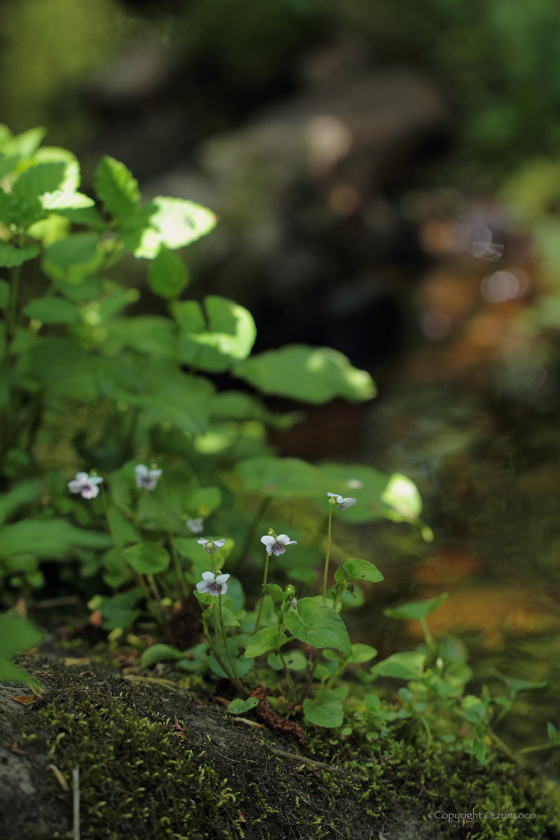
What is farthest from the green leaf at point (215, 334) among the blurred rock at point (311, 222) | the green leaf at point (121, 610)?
the blurred rock at point (311, 222)

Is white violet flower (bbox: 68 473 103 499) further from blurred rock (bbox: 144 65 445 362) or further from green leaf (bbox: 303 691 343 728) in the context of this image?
blurred rock (bbox: 144 65 445 362)

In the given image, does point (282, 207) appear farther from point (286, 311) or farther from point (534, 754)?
point (534, 754)

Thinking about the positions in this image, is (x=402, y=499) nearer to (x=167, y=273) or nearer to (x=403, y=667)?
(x=403, y=667)

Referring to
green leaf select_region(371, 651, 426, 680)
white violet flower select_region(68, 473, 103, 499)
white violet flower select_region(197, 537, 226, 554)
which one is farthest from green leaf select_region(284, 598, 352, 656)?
white violet flower select_region(68, 473, 103, 499)

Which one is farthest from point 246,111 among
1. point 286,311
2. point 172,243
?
point 172,243

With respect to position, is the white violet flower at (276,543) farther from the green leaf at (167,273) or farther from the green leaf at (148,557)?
the green leaf at (167,273)

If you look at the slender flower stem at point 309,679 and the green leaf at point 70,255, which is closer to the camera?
the slender flower stem at point 309,679

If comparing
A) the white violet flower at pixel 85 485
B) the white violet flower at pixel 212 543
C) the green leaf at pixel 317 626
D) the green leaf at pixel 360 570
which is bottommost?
the green leaf at pixel 317 626
